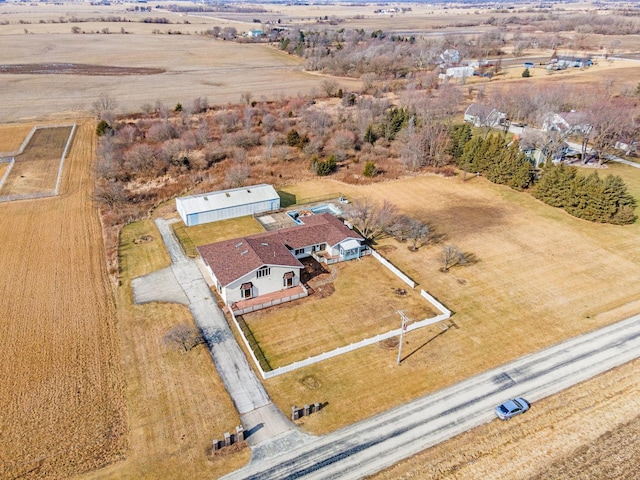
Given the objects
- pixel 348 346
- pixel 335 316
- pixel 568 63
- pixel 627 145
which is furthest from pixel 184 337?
pixel 568 63

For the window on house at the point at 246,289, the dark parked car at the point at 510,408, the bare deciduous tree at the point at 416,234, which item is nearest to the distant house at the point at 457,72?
the bare deciduous tree at the point at 416,234

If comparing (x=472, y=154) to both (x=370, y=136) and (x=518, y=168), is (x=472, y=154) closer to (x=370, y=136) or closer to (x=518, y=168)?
(x=518, y=168)

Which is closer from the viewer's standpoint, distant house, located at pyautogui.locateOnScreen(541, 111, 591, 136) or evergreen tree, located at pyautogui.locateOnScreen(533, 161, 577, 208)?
evergreen tree, located at pyautogui.locateOnScreen(533, 161, 577, 208)

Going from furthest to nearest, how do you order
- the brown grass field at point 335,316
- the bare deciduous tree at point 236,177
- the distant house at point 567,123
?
the distant house at point 567,123 → the bare deciduous tree at point 236,177 → the brown grass field at point 335,316

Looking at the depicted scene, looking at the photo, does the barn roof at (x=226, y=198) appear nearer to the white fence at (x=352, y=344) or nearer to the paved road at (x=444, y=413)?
the white fence at (x=352, y=344)

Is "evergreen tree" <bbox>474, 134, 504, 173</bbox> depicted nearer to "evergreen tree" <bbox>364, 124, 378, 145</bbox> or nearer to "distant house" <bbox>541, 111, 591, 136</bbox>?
"distant house" <bbox>541, 111, 591, 136</bbox>

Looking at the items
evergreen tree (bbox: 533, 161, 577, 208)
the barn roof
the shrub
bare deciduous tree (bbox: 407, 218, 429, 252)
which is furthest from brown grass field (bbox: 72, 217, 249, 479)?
evergreen tree (bbox: 533, 161, 577, 208)
